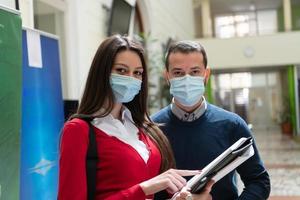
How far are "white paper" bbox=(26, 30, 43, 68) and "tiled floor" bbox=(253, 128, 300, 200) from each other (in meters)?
3.66

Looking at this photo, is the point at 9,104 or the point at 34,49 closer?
the point at 9,104

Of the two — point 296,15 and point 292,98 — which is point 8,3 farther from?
point 296,15

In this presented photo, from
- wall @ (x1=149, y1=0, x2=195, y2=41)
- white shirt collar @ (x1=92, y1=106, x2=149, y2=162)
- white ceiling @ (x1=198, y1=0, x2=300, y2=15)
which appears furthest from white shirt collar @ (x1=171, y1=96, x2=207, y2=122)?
white ceiling @ (x1=198, y1=0, x2=300, y2=15)

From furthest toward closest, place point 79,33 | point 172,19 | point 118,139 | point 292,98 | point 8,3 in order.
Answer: point 292,98
point 172,19
point 79,33
point 8,3
point 118,139

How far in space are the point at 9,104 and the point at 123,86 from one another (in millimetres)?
893

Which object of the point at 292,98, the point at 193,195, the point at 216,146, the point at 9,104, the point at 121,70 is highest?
the point at 121,70

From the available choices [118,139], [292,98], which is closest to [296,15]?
[292,98]

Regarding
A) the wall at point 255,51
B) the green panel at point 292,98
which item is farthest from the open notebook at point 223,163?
the green panel at point 292,98

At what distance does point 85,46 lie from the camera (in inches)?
213

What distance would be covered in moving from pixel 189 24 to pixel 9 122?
14.3 metres

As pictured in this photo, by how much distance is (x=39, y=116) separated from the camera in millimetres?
3018

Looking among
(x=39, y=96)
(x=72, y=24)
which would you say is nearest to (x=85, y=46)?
(x=72, y=24)

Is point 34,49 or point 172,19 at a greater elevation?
point 172,19

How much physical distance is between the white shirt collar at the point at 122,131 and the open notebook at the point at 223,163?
25 cm
